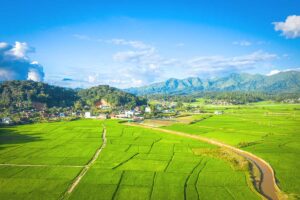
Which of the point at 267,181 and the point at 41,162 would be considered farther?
the point at 41,162

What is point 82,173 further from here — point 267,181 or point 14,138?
point 14,138

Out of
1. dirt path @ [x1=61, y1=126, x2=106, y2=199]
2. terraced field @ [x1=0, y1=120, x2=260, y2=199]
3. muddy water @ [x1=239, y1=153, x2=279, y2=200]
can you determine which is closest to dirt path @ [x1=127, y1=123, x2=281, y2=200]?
muddy water @ [x1=239, y1=153, x2=279, y2=200]

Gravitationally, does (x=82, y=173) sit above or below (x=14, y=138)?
below

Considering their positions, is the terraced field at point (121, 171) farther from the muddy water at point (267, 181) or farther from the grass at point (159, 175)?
the muddy water at point (267, 181)

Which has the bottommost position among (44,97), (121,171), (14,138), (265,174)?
(265,174)

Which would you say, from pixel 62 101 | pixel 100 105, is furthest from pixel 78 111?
pixel 100 105

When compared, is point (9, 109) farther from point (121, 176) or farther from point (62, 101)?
point (121, 176)

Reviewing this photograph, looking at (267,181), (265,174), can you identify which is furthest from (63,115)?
(267,181)

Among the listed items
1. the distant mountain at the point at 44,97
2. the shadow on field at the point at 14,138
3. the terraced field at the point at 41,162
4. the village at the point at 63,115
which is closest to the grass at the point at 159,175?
the terraced field at the point at 41,162
